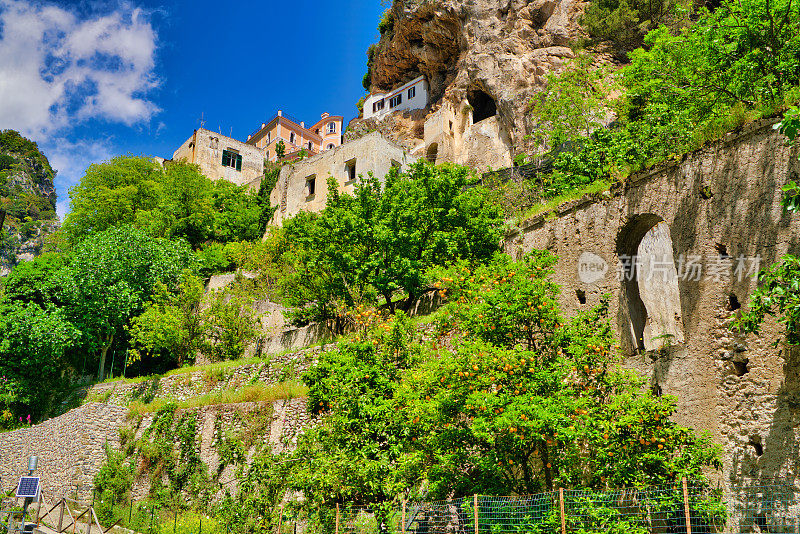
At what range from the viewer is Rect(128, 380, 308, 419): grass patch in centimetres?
1783

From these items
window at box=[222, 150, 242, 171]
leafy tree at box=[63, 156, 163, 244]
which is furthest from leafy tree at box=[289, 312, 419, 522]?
window at box=[222, 150, 242, 171]

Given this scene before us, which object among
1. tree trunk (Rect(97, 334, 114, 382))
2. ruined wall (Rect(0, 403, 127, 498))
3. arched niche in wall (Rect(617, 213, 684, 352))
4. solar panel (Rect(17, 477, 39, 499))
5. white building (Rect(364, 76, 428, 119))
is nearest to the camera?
solar panel (Rect(17, 477, 39, 499))

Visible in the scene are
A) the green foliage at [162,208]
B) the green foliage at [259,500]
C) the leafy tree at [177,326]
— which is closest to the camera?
the green foliage at [259,500]

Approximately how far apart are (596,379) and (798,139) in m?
5.38

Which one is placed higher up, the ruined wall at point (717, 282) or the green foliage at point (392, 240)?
the green foliage at point (392, 240)

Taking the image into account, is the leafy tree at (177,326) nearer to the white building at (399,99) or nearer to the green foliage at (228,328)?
the green foliage at (228,328)

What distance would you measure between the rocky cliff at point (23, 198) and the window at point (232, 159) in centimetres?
3431

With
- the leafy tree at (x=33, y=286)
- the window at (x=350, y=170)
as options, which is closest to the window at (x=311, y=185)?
the window at (x=350, y=170)

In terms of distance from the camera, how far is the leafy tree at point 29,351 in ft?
80.9

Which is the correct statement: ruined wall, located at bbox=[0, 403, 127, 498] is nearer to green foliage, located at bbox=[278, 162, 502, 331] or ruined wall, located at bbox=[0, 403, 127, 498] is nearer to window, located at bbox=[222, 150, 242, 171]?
green foliage, located at bbox=[278, 162, 502, 331]

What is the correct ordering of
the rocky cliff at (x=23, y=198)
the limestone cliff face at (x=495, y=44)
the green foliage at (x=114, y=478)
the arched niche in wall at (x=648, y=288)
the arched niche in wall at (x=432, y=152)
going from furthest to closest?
the rocky cliff at (x=23, y=198) → the arched niche in wall at (x=432, y=152) → the limestone cliff face at (x=495, y=44) → the green foliage at (x=114, y=478) → the arched niche in wall at (x=648, y=288)

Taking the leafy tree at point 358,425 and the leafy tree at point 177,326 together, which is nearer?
the leafy tree at point 358,425

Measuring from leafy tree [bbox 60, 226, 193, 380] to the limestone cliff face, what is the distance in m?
19.9

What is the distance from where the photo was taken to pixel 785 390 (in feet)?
32.3
